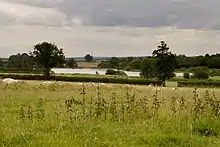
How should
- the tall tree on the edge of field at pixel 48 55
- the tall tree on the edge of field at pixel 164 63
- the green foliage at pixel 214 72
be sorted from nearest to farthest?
the tall tree on the edge of field at pixel 164 63 < the tall tree on the edge of field at pixel 48 55 < the green foliage at pixel 214 72

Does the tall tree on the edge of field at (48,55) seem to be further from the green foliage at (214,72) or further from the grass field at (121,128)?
the grass field at (121,128)

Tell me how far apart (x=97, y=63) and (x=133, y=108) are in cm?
14038

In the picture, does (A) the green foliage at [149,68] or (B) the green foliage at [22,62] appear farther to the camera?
(B) the green foliage at [22,62]

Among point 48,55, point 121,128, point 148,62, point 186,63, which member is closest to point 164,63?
point 148,62

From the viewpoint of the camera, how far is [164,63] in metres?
76.6

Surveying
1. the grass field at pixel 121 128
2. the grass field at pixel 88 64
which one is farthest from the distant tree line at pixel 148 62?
the grass field at pixel 121 128

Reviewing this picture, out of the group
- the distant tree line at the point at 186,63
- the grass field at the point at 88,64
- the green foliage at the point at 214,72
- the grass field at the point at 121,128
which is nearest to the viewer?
the grass field at the point at 121,128

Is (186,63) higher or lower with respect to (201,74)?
higher

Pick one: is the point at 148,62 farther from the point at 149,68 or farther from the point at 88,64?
the point at 88,64

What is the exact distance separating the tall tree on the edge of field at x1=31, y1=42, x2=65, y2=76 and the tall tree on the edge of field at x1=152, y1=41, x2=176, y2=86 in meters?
22.4

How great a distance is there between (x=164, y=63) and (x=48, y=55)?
25725 mm

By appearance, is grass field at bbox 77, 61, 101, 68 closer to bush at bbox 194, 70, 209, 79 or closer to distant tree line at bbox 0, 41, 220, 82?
distant tree line at bbox 0, 41, 220, 82

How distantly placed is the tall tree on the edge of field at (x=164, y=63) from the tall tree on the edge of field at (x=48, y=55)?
881 inches

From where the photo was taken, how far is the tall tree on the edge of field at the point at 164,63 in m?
76.0
